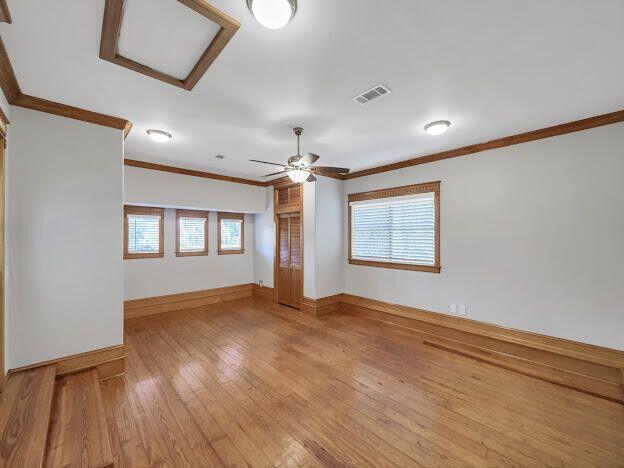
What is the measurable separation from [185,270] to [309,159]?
4115 mm

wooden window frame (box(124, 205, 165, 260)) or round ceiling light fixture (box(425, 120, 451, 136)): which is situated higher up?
round ceiling light fixture (box(425, 120, 451, 136))

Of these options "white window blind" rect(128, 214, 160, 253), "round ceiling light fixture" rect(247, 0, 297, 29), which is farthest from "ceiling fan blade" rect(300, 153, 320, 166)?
"white window blind" rect(128, 214, 160, 253)

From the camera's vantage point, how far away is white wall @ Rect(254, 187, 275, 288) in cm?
614

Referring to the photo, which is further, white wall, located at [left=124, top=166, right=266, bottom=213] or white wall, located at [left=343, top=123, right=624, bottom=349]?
white wall, located at [left=124, top=166, right=266, bottom=213]

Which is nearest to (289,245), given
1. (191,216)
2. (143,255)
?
(191,216)

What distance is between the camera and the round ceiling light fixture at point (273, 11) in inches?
53.2

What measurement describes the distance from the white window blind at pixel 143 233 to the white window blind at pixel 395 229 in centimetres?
404

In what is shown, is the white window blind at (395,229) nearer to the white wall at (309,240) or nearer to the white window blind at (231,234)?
the white wall at (309,240)

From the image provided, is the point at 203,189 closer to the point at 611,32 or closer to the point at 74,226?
the point at 74,226

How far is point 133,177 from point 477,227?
5.64 metres

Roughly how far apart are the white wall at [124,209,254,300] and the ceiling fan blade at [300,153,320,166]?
376 centimetres

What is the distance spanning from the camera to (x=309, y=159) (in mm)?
2949

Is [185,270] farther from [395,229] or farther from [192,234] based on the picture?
[395,229]

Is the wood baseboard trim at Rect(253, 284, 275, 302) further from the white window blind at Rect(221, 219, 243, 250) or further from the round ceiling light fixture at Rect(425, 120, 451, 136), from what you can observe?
the round ceiling light fixture at Rect(425, 120, 451, 136)
